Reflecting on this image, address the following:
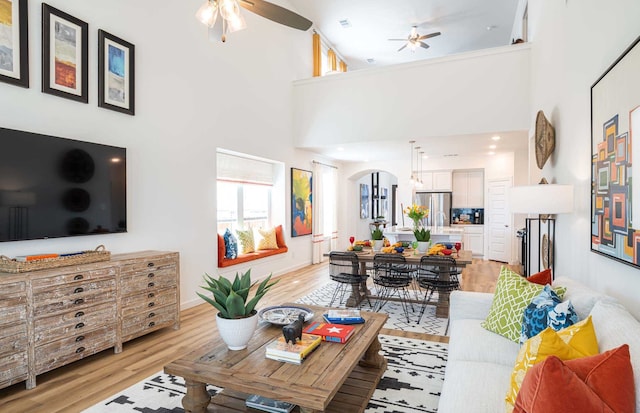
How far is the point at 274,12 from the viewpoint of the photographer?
2953 millimetres

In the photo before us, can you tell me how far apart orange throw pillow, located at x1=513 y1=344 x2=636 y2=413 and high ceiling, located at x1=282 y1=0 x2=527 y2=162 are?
533 cm

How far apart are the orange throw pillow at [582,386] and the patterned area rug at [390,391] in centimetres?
141

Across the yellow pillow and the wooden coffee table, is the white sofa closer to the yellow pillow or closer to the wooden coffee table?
the yellow pillow

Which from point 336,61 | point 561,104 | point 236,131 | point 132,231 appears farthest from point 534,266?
point 336,61

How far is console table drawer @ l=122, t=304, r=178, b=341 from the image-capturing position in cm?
347

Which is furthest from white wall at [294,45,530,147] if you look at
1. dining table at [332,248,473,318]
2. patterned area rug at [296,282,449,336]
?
patterned area rug at [296,282,449,336]

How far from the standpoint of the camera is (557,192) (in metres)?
2.82

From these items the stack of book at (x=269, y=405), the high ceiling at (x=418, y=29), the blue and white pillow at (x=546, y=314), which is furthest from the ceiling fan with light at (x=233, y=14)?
the high ceiling at (x=418, y=29)

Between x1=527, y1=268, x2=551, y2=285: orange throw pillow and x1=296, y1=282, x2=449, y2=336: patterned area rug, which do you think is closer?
x1=527, y1=268, x2=551, y2=285: orange throw pillow

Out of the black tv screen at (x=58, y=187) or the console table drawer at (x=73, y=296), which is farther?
the black tv screen at (x=58, y=187)

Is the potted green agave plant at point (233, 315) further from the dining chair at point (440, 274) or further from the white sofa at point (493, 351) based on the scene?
the dining chair at point (440, 274)

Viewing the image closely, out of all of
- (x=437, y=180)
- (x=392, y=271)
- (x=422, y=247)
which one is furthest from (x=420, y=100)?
(x=437, y=180)

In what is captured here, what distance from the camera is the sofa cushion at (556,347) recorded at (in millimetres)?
1470

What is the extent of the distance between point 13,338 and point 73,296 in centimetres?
46
